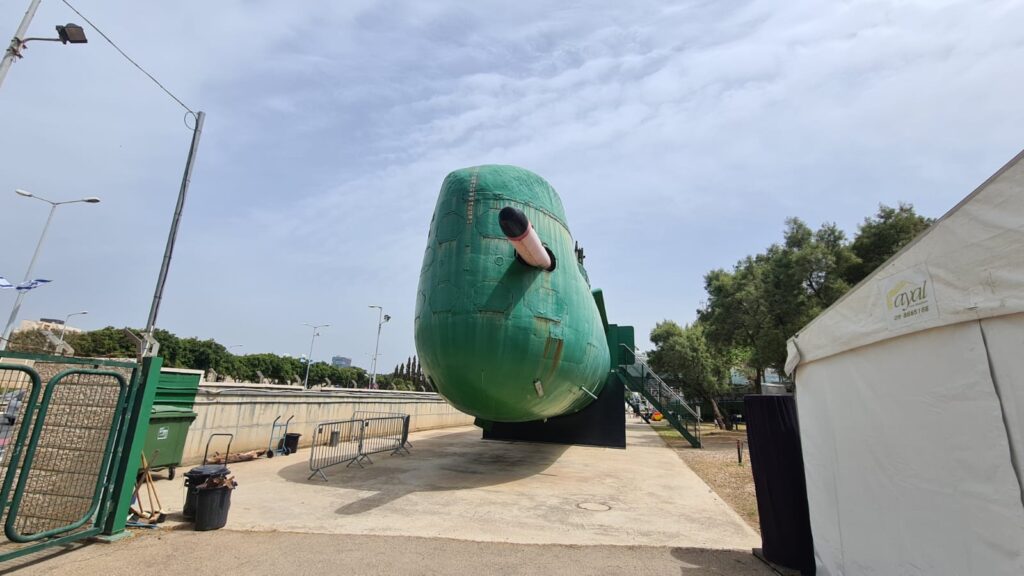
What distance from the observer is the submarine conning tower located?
8.74 m

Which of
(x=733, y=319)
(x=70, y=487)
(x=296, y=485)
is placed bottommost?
(x=296, y=485)

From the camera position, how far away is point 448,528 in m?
6.68

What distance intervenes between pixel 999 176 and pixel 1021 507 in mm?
1919

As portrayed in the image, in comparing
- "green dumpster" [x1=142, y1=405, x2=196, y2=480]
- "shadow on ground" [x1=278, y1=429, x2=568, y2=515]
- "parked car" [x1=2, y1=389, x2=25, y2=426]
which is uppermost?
"parked car" [x1=2, y1=389, x2=25, y2=426]

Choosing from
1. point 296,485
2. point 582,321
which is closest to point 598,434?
point 582,321

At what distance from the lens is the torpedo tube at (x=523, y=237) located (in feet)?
26.1

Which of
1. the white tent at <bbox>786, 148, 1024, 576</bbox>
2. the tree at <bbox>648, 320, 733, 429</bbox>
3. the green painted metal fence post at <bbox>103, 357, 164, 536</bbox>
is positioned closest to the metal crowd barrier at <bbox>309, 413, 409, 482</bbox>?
the green painted metal fence post at <bbox>103, 357, 164, 536</bbox>

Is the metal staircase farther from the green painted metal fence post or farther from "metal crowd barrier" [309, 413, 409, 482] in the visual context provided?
the green painted metal fence post

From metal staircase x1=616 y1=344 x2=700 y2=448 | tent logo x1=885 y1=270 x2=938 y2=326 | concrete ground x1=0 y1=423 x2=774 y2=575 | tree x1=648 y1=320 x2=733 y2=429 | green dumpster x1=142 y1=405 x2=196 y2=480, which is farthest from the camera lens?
tree x1=648 y1=320 x2=733 y2=429

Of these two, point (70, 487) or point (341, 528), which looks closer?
point (70, 487)

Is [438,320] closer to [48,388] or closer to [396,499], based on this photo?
[396,499]

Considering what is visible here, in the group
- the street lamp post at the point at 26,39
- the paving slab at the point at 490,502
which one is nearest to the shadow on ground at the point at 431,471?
the paving slab at the point at 490,502

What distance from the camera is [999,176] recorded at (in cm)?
264

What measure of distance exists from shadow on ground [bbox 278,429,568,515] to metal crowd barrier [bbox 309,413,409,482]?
290mm
